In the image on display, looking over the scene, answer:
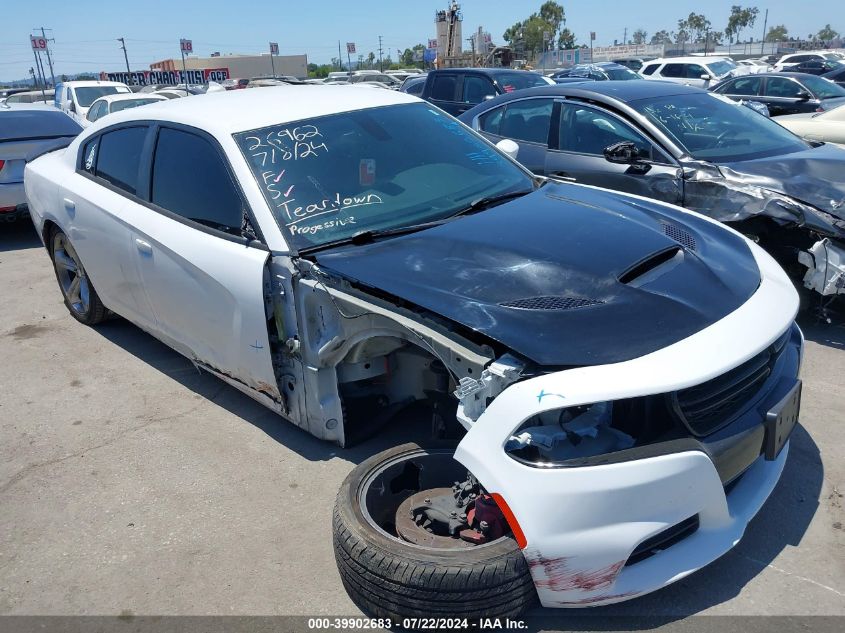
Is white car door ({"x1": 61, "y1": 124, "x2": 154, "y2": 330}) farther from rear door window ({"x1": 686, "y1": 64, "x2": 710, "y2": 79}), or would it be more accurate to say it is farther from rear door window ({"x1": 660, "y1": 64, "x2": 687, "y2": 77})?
rear door window ({"x1": 660, "y1": 64, "x2": 687, "y2": 77})

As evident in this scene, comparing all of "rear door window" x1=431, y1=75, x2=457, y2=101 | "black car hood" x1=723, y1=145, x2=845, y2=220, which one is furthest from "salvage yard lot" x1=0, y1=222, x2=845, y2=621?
"rear door window" x1=431, y1=75, x2=457, y2=101

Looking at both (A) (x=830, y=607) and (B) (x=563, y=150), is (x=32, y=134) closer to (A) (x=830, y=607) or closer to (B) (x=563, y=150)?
(B) (x=563, y=150)

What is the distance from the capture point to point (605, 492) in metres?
2.19

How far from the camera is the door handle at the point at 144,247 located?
12.9 ft

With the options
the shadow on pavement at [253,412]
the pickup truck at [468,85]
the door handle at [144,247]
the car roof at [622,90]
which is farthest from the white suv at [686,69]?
the door handle at [144,247]

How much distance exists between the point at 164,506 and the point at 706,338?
2.46 metres

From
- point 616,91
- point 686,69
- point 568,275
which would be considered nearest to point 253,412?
point 568,275

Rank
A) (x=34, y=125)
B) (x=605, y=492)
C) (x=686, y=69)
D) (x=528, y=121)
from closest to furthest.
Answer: (x=605, y=492), (x=528, y=121), (x=34, y=125), (x=686, y=69)

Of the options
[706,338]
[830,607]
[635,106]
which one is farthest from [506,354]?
[635,106]

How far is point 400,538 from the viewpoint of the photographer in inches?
106

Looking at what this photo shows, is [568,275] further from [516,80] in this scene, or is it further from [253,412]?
[516,80]

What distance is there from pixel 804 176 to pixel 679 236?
2.29m

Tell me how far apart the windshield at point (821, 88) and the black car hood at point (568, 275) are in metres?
12.3

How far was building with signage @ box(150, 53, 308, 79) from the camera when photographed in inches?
2411
